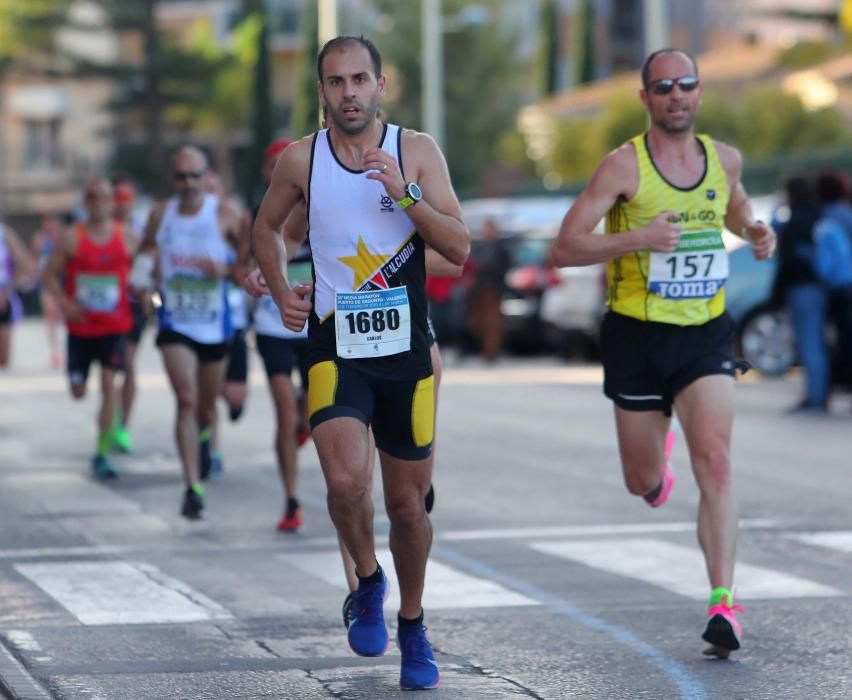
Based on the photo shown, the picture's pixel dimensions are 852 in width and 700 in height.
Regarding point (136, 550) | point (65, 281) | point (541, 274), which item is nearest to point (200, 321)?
point (136, 550)

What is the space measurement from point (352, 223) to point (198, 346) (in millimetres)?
5599

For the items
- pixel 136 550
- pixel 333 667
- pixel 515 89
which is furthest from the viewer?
pixel 515 89

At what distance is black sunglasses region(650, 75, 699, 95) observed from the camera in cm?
816

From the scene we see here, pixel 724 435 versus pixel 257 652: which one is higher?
pixel 724 435

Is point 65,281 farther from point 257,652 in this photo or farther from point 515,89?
point 515,89

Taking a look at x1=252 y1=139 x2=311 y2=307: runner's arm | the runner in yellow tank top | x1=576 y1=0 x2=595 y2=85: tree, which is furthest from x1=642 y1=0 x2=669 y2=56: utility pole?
x1=576 y1=0 x2=595 y2=85: tree

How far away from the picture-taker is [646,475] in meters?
8.52

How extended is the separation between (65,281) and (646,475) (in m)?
7.68

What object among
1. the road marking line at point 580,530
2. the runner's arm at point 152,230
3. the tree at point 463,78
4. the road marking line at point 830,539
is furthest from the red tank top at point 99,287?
the tree at point 463,78

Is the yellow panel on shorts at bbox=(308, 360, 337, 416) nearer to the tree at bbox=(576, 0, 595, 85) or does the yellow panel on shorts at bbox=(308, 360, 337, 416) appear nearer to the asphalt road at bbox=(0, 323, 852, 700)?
the asphalt road at bbox=(0, 323, 852, 700)

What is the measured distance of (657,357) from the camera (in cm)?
823

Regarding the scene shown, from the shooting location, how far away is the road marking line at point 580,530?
11.2 metres

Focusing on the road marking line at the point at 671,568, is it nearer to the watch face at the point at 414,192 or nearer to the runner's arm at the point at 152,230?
the watch face at the point at 414,192

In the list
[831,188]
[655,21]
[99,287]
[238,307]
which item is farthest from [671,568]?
[655,21]
